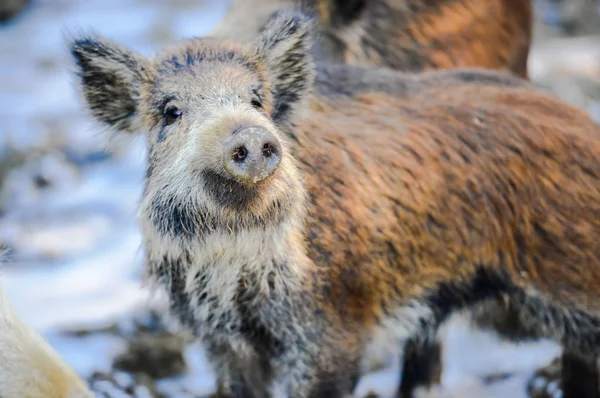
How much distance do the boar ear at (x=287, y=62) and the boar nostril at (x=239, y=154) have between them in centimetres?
79

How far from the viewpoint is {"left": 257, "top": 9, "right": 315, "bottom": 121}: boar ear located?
157 inches

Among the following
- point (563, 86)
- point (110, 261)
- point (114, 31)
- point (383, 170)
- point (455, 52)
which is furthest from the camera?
point (114, 31)

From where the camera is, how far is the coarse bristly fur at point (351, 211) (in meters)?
3.79

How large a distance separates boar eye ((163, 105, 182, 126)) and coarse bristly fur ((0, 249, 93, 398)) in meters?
1.15

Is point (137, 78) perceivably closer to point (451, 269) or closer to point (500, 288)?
point (451, 269)

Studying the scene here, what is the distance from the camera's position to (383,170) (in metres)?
4.19

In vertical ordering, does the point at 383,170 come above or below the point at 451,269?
above

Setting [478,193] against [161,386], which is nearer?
[478,193]

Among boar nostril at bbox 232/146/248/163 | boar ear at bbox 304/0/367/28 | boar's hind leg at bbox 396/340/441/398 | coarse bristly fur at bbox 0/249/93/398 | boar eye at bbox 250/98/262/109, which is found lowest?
coarse bristly fur at bbox 0/249/93/398

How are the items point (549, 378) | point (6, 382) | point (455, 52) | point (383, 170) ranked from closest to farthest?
point (6, 382) < point (383, 170) < point (549, 378) < point (455, 52)

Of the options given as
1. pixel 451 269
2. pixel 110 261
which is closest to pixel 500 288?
pixel 451 269

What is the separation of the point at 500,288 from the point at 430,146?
791mm

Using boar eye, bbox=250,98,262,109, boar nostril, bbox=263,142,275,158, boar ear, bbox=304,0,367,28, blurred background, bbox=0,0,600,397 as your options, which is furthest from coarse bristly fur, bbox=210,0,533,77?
boar nostril, bbox=263,142,275,158

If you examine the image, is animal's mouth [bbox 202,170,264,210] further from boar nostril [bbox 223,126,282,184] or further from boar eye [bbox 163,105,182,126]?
boar eye [bbox 163,105,182,126]
